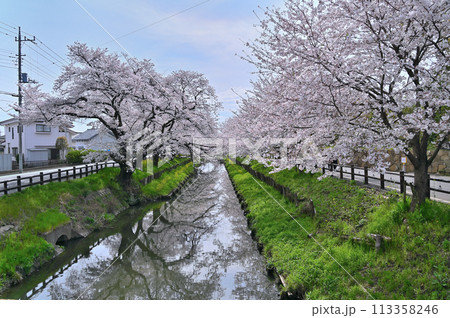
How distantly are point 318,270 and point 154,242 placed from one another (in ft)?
28.2

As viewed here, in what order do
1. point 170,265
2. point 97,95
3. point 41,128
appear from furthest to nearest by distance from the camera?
point 41,128, point 97,95, point 170,265

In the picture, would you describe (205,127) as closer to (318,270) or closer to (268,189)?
(268,189)

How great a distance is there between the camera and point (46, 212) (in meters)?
13.0

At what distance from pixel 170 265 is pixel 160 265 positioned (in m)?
0.39

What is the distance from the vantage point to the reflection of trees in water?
29.5ft

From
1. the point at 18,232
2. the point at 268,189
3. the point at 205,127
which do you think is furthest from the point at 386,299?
the point at 205,127

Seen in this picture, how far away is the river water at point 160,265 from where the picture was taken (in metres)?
8.95

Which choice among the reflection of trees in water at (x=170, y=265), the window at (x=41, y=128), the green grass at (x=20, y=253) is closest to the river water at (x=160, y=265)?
the reflection of trees in water at (x=170, y=265)

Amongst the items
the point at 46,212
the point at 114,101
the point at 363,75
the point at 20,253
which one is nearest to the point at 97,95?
the point at 114,101

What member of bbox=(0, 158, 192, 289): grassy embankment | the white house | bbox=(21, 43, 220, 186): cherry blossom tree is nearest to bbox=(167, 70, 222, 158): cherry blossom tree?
bbox=(21, 43, 220, 186): cherry blossom tree

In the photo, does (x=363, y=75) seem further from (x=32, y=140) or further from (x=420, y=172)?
(x=32, y=140)

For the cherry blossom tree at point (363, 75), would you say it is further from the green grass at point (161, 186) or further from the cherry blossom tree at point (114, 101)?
the green grass at point (161, 186)

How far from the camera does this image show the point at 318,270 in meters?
7.72

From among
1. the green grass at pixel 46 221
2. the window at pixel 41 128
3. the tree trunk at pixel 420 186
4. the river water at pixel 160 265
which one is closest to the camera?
the tree trunk at pixel 420 186
